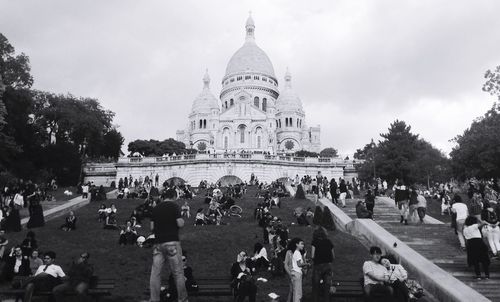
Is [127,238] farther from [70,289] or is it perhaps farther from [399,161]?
[399,161]

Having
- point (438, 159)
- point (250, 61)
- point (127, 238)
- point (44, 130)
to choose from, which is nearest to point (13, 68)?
point (44, 130)

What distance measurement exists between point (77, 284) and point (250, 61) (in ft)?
289

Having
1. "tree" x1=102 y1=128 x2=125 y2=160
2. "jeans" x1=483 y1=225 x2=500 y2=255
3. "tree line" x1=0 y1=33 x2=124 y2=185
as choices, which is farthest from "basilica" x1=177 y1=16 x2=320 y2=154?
"jeans" x1=483 y1=225 x2=500 y2=255

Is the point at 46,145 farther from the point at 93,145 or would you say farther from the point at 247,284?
the point at 247,284

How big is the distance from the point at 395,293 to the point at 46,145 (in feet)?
140

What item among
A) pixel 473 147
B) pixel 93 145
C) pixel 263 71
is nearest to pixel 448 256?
pixel 473 147

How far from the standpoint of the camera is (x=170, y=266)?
7332 mm

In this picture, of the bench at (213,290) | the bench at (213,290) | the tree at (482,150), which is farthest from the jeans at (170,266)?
the tree at (482,150)

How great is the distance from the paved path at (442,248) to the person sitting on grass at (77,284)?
23.5 feet

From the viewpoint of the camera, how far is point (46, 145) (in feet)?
148

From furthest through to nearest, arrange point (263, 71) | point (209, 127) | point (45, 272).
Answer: point (263, 71) → point (209, 127) → point (45, 272)

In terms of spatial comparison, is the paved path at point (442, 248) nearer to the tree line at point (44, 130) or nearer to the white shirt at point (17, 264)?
the white shirt at point (17, 264)

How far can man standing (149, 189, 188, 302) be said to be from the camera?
→ 23.9ft

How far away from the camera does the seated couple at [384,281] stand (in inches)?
314
